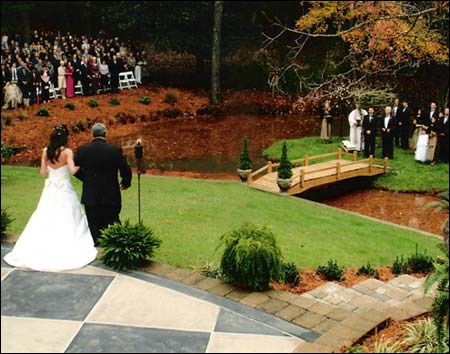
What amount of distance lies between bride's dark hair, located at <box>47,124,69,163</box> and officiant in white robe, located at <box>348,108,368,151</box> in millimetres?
14569

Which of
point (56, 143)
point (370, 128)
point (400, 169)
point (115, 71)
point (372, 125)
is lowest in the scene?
point (400, 169)

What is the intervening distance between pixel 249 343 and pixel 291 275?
10.4 feet

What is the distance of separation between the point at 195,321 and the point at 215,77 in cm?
2337

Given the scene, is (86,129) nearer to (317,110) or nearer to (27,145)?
(27,145)

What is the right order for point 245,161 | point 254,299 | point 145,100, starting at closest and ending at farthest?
point 254,299 → point 245,161 → point 145,100

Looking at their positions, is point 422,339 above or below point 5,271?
below

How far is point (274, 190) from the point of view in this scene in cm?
1803

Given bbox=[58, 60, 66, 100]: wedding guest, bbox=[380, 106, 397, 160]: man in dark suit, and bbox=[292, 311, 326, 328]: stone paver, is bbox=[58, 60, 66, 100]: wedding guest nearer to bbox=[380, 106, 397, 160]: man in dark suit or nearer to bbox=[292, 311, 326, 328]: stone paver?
bbox=[380, 106, 397, 160]: man in dark suit

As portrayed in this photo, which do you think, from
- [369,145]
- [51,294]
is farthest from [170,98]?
[51,294]

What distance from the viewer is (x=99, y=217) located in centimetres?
1035

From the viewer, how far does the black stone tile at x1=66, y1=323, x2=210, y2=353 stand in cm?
734

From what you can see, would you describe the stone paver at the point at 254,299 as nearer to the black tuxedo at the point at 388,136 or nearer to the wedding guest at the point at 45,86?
the black tuxedo at the point at 388,136

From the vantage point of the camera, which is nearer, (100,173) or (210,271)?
(100,173)

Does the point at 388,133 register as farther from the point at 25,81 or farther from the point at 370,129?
the point at 25,81
